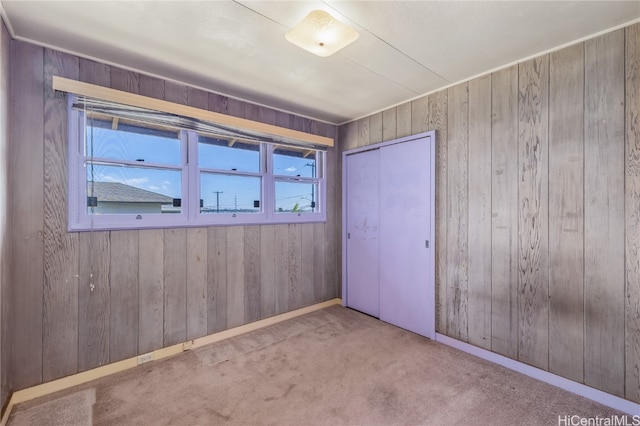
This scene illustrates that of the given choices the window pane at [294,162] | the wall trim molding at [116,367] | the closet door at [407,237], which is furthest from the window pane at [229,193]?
the closet door at [407,237]

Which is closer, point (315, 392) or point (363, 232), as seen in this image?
point (315, 392)

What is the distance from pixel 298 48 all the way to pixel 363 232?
217 centimetres

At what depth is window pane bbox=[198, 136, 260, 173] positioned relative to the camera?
2678mm

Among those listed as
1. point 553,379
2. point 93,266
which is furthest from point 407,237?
point 93,266

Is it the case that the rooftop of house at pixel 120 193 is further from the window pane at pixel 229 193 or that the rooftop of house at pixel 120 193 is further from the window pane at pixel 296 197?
the window pane at pixel 296 197

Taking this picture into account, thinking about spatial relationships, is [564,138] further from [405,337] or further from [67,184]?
[67,184]

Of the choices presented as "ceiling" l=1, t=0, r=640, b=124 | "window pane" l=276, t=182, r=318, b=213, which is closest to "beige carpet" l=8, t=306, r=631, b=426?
"window pane" l=276, t=182, r=318, b=213

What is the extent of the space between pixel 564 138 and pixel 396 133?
4.79 feet

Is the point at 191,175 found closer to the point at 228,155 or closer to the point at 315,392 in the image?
the point at 228,155

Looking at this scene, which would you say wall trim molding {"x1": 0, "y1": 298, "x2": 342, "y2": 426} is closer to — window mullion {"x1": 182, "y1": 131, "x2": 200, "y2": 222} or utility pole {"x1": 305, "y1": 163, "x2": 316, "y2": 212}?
window mullion {"x1": 182, "y1": 131, "x2": 200, "y2": 222}

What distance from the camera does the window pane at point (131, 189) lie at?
7.05 ft

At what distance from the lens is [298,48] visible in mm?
1998

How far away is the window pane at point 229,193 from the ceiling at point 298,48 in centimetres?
88

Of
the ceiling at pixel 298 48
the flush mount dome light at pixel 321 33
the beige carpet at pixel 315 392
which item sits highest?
the ceiling at pixel 298 48
